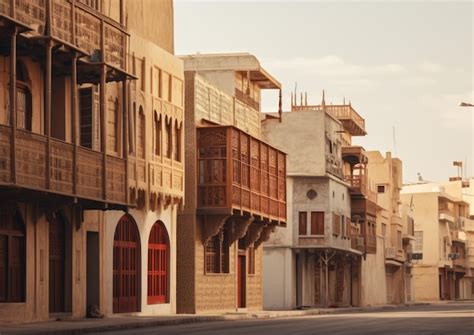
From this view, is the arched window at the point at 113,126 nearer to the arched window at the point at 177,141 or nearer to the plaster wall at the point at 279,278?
the arched window at the point at 177,141

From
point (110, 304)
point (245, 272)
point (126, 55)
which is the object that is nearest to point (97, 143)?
point (126, 55)

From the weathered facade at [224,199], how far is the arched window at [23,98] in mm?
14166

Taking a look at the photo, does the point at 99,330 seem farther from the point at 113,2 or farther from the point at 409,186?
the point at 409,186

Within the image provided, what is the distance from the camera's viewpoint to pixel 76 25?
3144cm

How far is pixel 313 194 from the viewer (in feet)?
226

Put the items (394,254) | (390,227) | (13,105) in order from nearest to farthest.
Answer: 1. (13,105)
2. (394,254)
3. (390,227)

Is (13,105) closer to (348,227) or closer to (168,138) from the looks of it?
(168,138)

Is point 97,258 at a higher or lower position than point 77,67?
lower

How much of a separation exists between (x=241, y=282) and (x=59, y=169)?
23.3 m

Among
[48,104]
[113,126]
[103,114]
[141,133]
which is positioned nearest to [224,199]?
[141,133]

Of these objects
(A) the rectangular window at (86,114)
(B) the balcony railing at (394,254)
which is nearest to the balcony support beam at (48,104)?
(A) the rectangular window at (86,114)

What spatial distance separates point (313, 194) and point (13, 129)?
1671 inches

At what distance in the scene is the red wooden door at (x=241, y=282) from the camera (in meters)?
52.0

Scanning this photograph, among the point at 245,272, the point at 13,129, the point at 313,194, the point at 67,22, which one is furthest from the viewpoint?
the point at 313,194
